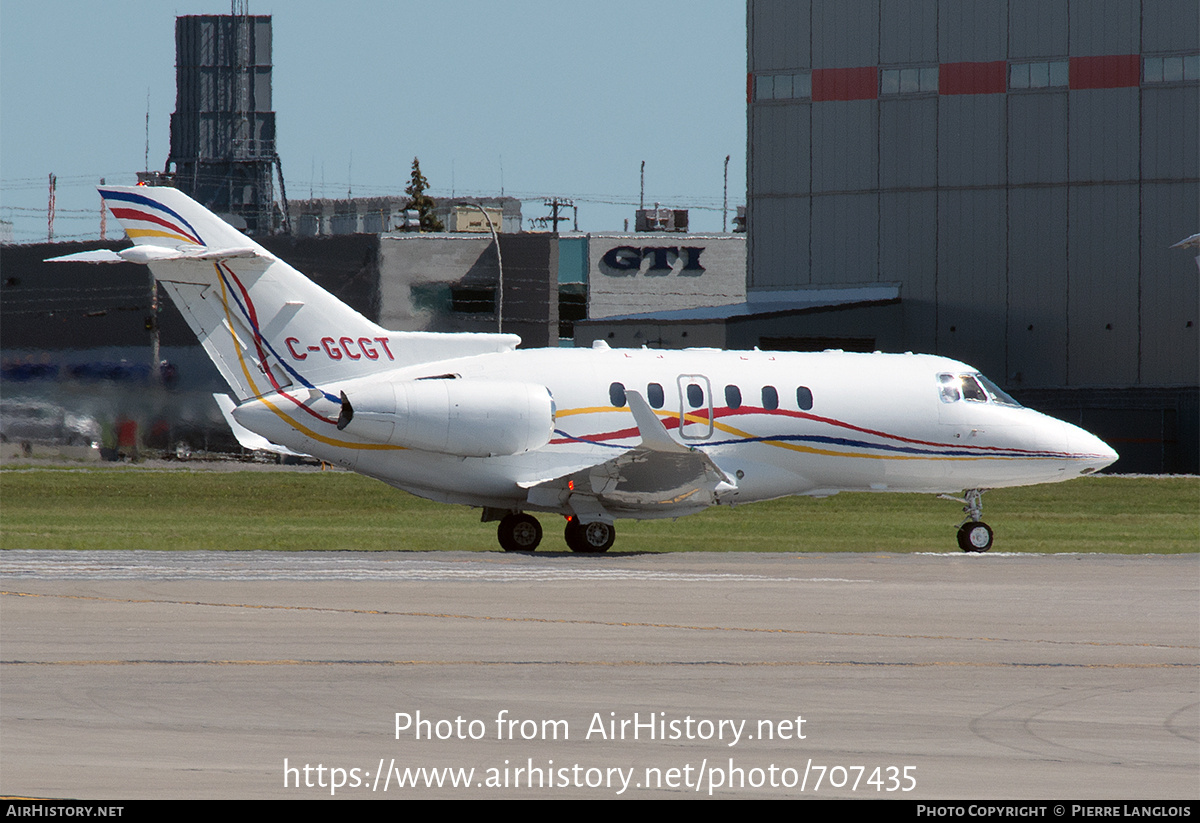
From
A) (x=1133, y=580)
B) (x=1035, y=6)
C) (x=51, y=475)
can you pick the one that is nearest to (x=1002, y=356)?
(x=1035, y=6)

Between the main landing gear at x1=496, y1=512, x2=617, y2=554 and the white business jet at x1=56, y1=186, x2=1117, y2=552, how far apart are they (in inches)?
1.3

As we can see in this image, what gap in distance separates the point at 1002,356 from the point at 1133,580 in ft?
115

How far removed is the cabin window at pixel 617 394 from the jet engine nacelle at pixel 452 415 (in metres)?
1.05

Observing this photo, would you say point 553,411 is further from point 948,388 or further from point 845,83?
point 845,83

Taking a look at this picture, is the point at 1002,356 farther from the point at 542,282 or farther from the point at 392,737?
the point at 392,737

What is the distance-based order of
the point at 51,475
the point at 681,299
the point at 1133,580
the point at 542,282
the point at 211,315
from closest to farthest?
the point at 1133,580 → the point at 211,315 → the point at 51,475 → the point at 542,282 → the point at 681,299

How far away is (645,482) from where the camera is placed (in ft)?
86.2

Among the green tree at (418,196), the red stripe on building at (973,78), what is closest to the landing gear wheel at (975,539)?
the red stripe on building at (973,78)

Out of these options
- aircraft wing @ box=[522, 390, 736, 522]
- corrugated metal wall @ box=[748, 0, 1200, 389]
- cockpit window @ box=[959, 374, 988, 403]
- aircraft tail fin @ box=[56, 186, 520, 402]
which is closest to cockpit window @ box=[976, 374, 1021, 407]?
cockpit window @ box=[959, 374, 988, 403]

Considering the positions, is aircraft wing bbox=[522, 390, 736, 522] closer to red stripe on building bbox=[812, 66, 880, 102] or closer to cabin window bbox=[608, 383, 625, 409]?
cabin window bbox=[608, 383, 625, 409]

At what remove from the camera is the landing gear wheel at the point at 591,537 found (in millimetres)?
27266

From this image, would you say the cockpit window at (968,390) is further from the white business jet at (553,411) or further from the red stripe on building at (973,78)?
the red stripe on building at (973,78)

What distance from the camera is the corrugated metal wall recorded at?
5462 cm

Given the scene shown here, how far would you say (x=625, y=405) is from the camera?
87.7 ft
